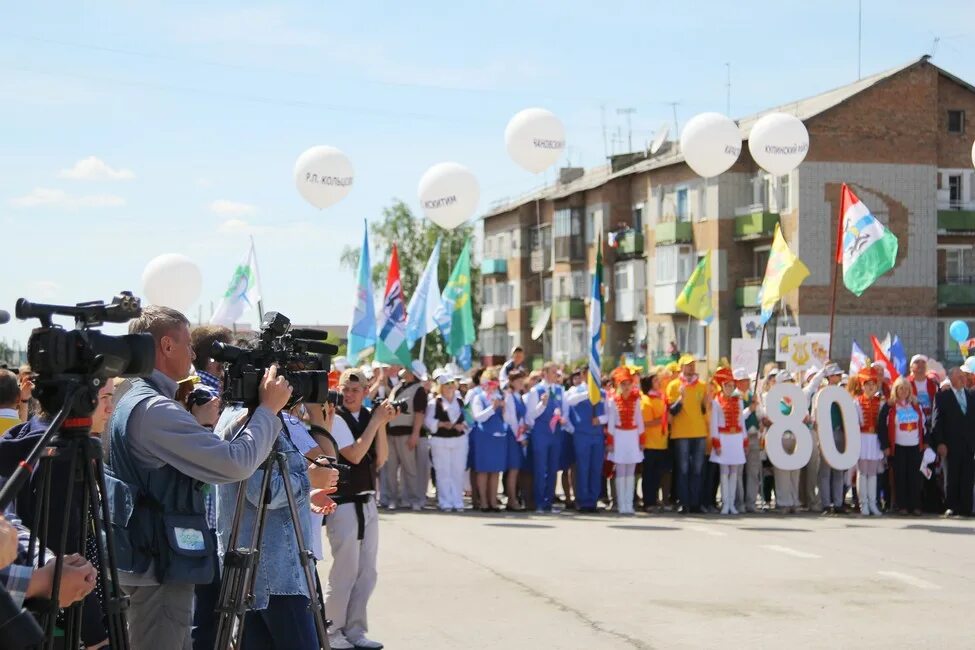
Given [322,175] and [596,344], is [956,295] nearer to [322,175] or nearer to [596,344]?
[596,344]

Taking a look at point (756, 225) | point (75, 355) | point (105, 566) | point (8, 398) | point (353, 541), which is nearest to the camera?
point (75, 355)

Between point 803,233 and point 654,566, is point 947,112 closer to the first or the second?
point 803,233

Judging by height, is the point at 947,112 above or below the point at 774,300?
above

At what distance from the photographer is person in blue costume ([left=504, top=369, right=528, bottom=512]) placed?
20.2 m

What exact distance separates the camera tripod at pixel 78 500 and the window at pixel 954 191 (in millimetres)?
54784

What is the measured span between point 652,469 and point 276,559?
14280mm

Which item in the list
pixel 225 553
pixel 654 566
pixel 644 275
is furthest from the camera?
pixel 644 275

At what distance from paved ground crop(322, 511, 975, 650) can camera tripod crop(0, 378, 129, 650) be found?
16.1 feet

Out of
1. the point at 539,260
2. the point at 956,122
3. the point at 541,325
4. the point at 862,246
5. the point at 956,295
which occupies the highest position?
the point at 956,122

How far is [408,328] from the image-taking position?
25562mm

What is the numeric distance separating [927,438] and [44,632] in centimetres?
1778

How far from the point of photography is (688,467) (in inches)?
787

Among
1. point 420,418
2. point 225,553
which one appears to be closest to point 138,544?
point 225,553

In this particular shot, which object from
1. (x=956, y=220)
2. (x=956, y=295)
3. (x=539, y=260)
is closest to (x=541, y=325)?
(x=956, y=295)
